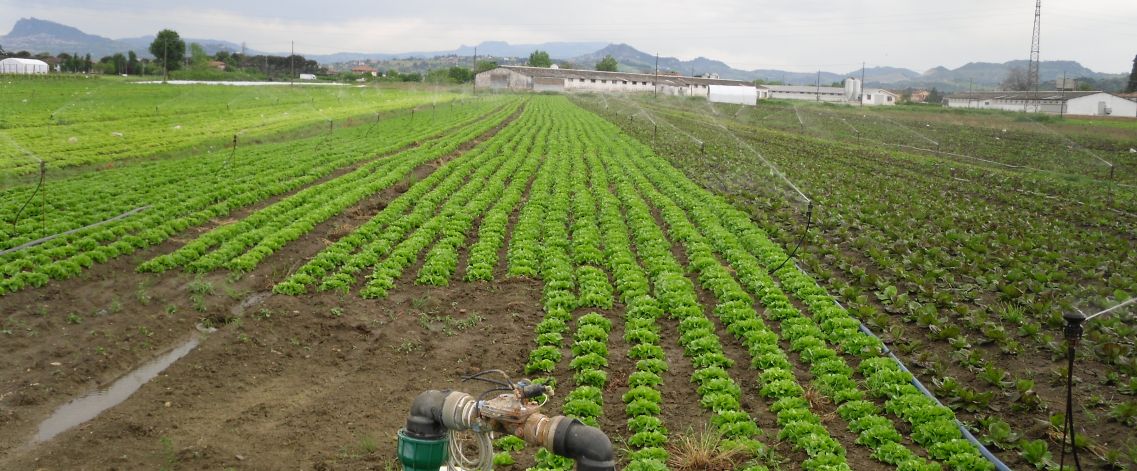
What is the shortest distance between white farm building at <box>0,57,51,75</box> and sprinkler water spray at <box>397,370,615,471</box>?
82360 mm

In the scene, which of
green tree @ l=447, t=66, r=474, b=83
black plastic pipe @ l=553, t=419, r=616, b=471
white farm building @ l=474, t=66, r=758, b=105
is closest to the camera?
→ black plastic pipe @ l=553, t=419, r=616, b=471

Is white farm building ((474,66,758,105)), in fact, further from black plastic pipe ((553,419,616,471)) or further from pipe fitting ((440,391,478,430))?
black plastic pipe ((553,419,616,471))

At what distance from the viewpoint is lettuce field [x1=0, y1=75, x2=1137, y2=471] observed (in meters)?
8.66

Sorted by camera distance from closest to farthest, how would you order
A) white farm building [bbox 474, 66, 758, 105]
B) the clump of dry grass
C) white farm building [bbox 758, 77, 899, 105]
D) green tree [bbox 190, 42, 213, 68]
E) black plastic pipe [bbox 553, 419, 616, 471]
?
black plastic pipe [bbox 553, 419, 616, 471], the clump of dry grass, green tree [bbox 190, 42, 213, 68], white farm building [bbox 758, 77, 899, 105], white farm building [bbox 474, 66, 758, 105]

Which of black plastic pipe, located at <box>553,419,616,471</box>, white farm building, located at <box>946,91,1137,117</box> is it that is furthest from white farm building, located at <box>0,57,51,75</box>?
white farm building, located at <box>946,91,1137,117</box>

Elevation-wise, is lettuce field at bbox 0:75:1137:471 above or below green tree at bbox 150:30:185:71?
below

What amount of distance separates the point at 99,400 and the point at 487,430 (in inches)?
251

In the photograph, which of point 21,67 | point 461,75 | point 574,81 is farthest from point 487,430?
point 461,75

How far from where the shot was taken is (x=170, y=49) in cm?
11025

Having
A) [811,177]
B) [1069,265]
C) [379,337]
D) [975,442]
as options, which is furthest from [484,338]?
[811,177]

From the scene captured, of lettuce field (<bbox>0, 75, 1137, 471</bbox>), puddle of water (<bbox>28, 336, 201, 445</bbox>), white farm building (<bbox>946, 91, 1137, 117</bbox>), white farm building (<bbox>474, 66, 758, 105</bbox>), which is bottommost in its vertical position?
puddle of water (<bbox>28, 336, 201, 445</bbox>)

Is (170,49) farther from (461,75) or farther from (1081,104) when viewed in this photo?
(1081,104)

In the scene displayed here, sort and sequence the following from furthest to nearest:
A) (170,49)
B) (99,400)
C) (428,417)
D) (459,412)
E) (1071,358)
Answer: (170,49) < (99,400) < (1071,358) < (428,417) < (459,412)

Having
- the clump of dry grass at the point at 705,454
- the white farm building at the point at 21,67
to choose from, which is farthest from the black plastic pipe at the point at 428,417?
the white farm building at the point at 21,67
